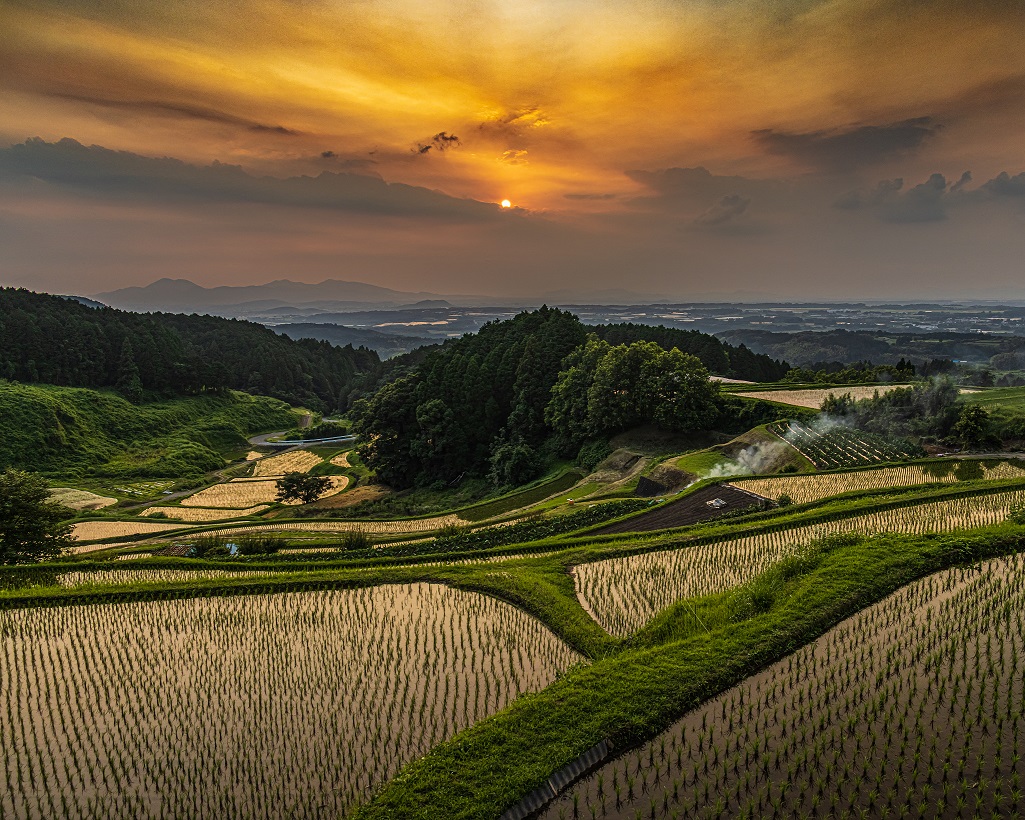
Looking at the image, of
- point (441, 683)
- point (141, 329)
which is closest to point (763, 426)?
point (441, 683)

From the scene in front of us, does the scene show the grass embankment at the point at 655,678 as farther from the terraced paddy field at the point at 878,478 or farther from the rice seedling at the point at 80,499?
the rice seedling at the point at 80,499

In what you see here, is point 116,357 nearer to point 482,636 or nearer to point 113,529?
point 113,529

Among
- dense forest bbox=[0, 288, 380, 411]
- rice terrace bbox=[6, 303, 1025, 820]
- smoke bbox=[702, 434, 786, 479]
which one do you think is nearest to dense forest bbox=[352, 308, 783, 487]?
smoke bbox=[702, 434, 786, 479]

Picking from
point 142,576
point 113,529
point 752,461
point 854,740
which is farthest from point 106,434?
point 854,740

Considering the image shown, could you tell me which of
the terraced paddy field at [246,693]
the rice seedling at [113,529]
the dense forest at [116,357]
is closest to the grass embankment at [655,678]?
the terraced paddy field at [246,693]

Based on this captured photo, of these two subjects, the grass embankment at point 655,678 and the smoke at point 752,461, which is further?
the smoke at point 752,461

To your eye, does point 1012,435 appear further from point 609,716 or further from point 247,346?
point 247,346
